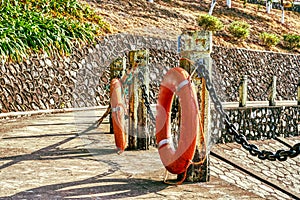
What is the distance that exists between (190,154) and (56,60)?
34.2 ft

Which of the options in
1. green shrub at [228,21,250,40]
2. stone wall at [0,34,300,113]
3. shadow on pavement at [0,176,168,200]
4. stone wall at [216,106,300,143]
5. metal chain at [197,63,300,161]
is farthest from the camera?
green shrub at [228,21,250,40]

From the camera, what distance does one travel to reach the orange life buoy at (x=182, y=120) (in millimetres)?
4887

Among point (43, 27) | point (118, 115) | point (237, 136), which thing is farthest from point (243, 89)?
point (237, 136)

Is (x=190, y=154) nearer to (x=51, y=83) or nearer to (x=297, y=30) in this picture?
(x=51, y=83)

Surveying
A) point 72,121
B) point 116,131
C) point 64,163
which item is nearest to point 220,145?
point 72,121

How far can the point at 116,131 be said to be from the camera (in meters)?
7.19

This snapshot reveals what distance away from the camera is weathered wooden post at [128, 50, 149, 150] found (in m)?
7.19

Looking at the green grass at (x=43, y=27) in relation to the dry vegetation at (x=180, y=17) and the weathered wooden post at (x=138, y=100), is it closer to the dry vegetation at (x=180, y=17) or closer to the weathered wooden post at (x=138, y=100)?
the dry vegetation at (x=180, y=17)

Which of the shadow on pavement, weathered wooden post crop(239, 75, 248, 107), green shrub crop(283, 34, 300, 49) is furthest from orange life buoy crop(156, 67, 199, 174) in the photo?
green shrub crop(283, 34, 300, 49)

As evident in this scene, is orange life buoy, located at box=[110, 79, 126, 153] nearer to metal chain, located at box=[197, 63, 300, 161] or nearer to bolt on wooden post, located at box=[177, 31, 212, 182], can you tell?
bolt on wooden post, located at box=[177, 31, 212, 182]

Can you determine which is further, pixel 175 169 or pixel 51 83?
pixel 51 83

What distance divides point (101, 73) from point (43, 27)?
261cm

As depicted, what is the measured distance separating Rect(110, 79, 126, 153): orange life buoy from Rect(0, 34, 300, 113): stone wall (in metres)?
1.91

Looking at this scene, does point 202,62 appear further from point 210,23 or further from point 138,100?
point 210,23
